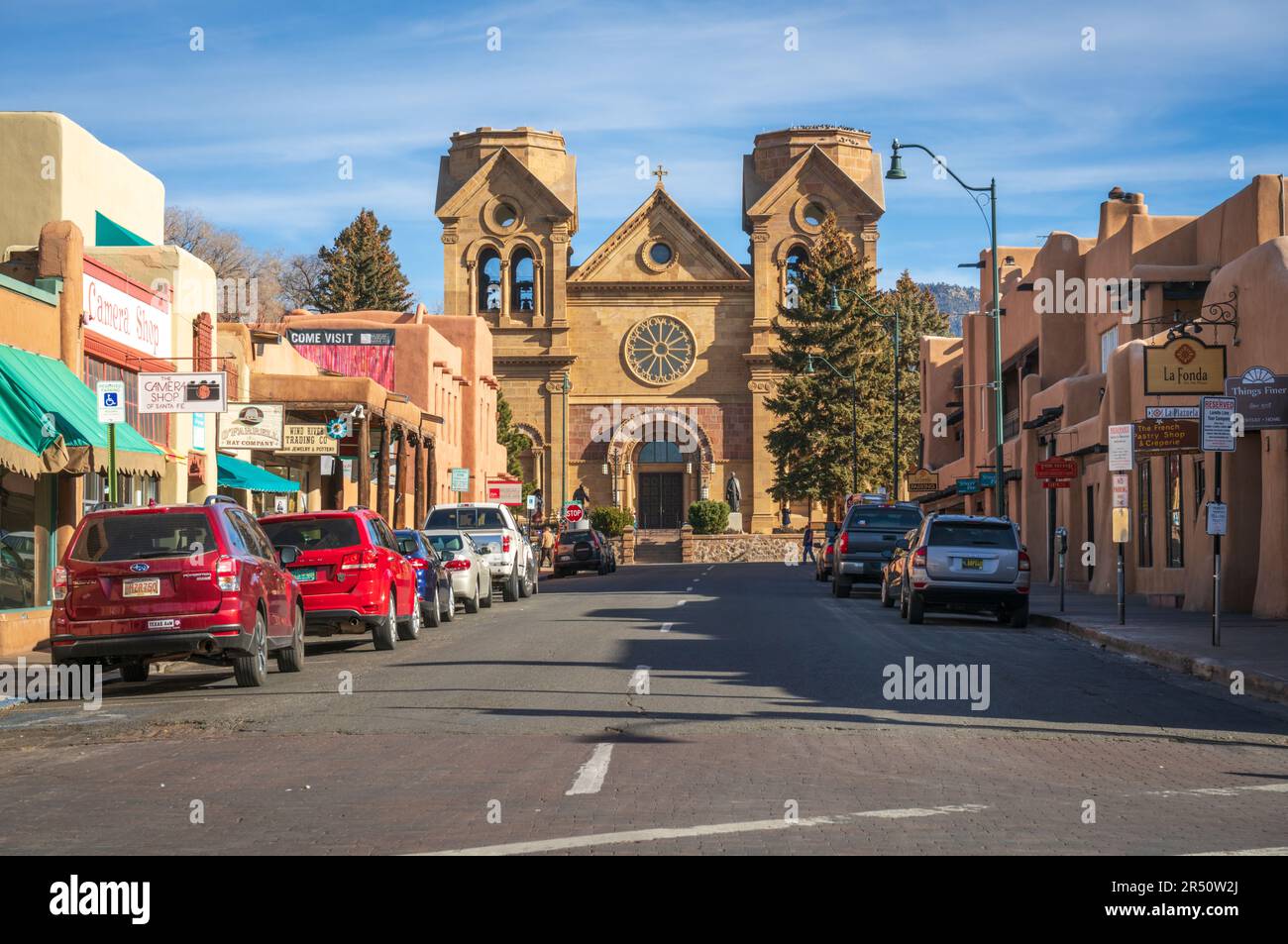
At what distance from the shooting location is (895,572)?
95.0 feet

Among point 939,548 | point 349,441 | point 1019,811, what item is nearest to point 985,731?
point 1019,811

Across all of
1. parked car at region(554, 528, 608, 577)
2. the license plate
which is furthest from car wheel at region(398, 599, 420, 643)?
parked car at region(554, 528, 608, 577)

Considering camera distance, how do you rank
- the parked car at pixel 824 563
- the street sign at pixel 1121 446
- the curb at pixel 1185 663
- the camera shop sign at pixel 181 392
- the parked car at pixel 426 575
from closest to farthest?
the curb at pixel 1185 663 → the camera shop sign at pixel 181 392 → the street sign at pixel 1121 446 → the parked car at pixel 426 575 → the parked car at pixel 824 563

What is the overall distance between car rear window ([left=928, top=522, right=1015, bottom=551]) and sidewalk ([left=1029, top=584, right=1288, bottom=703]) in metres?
1.49

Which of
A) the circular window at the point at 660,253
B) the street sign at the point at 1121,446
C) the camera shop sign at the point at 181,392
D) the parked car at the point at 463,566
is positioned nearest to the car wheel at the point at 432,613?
the parked car at the point at 463,566

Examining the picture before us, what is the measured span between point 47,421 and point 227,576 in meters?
5.94

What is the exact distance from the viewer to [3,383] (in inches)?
781

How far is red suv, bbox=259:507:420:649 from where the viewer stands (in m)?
19.8

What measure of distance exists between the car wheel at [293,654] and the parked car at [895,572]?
11201 millimetres

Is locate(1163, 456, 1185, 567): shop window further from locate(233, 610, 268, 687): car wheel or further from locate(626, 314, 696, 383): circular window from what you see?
locate(626, 314, 696, 383): circular window

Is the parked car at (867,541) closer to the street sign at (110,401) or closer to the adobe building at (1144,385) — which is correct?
the adobe building at (1144,385)

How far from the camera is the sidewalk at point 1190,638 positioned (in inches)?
664

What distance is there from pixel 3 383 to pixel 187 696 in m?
5.89
